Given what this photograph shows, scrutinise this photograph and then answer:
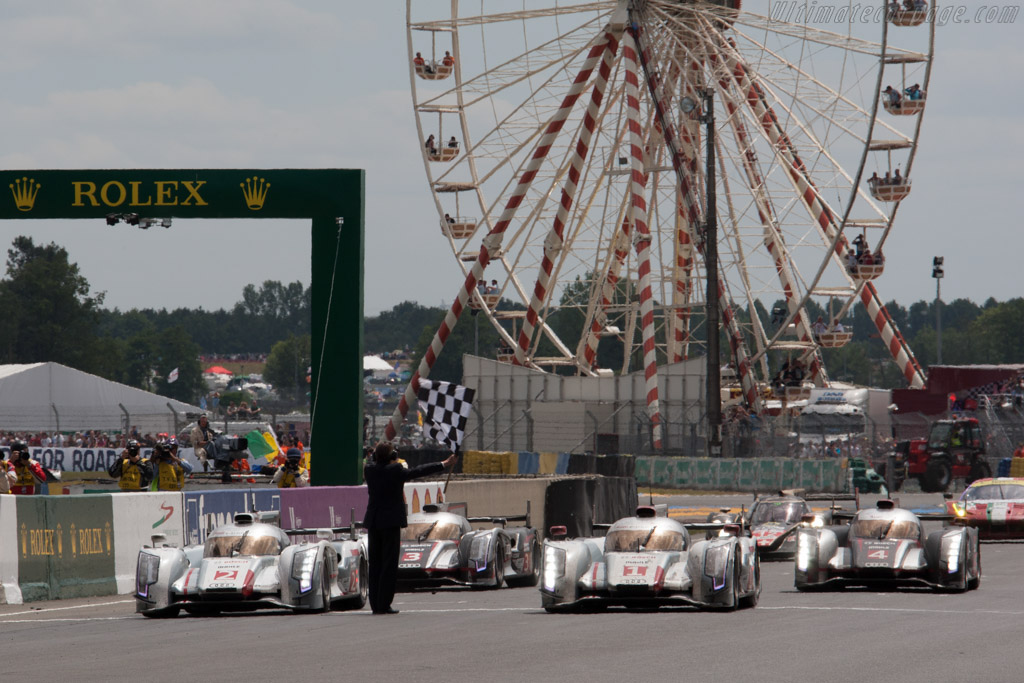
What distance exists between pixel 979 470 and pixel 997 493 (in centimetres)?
1551

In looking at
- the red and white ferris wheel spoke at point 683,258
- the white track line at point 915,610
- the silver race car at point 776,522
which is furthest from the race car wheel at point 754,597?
the red and white ferris wheel spoke at point 683,258

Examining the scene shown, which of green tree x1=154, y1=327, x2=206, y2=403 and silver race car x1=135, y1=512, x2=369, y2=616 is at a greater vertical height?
green tree x1=154, y1=327, x2=206, y2=403

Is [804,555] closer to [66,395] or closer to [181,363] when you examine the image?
[66,395]

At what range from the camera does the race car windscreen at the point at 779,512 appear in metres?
22.5

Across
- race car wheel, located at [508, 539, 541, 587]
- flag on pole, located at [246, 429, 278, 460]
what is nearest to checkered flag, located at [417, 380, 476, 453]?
race car wheel, located at [508, 539, 541, 587]

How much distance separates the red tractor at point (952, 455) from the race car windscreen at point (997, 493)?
596 inches

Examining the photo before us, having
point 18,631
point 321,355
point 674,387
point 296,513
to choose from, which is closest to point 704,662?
point 18,631

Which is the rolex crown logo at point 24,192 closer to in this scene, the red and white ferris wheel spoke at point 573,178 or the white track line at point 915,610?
the white track line at point 915,610

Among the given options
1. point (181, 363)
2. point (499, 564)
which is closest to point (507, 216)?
point (499, 564)

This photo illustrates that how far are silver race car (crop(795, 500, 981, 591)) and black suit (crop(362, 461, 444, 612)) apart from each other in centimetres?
455

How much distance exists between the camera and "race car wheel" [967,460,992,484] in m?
40.2

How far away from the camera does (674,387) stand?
4522 cm

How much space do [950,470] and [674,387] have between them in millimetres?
8352

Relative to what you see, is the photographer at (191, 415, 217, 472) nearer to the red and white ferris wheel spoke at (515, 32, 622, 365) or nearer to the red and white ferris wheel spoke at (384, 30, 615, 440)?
the red and white ferris wheel spoke at (384, 30, 615, 440)
